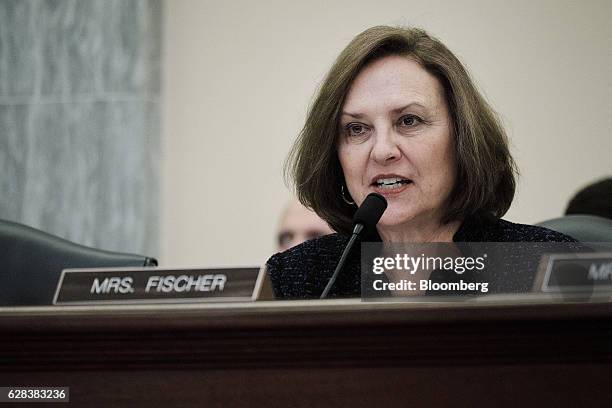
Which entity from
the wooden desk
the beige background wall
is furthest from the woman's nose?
the beige background wall

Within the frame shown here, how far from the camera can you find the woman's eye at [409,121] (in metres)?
1.53

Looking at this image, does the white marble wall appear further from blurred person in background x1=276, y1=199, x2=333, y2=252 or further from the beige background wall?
blurred person in background x1=276, y1=199, x2=333, y2=252

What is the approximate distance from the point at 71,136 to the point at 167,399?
2.49 m

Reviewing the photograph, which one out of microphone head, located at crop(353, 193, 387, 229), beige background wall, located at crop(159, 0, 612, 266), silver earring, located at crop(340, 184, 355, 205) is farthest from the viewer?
beige background wall, located at crop(159, 0, 612, 266)

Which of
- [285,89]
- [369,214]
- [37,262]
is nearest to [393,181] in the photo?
[369,214]

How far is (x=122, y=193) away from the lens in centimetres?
307

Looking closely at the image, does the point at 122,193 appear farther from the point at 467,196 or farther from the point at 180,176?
the point at 467,196

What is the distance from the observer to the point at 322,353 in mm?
766

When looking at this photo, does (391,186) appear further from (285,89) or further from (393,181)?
(285,89)

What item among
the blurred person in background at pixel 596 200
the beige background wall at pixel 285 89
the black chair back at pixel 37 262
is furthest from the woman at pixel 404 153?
the beige background wall at pixel 285 89

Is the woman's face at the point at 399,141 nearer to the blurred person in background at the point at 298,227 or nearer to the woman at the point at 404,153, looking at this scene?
the woman at the point at 404,153

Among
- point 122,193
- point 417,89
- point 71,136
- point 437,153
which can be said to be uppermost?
point 417,89

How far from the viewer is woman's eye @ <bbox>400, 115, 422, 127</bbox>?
1.53 m

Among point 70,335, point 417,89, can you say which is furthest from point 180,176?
point 70,335
